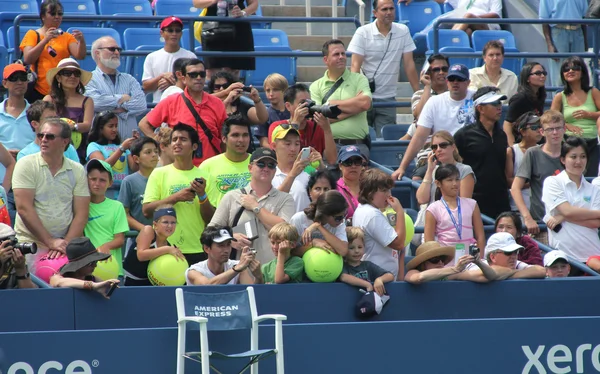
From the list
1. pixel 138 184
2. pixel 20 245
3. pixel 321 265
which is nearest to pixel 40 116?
pixel 138 184

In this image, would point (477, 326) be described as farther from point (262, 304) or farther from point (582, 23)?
point (582, 23)

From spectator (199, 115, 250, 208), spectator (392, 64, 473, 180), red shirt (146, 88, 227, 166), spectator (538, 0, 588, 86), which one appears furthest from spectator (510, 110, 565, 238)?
spectator (538, 0, 588, 86)

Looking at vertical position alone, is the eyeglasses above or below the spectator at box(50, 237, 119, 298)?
above

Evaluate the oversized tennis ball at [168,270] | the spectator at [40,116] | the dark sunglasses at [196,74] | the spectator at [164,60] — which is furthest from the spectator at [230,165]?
the spectator at [164,60]

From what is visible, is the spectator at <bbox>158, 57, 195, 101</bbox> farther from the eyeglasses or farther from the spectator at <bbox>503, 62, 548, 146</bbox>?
the spectator at <bbox>503, 62, 548, 146</bbox>

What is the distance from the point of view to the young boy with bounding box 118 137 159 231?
9.16 meters

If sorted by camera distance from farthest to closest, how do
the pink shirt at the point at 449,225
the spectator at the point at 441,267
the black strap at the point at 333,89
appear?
the black strap at the point at 333,89, the pink shirt at the point at 449,225, the spectator at the point at 441,267

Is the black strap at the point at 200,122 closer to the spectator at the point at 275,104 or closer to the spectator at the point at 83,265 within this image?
the spectator at the point at 275,104

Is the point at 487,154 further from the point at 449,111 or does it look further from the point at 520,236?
the point at 520,236

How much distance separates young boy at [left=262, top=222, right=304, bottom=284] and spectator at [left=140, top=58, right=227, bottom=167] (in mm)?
1931

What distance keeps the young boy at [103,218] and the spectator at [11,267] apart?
0.71 meters

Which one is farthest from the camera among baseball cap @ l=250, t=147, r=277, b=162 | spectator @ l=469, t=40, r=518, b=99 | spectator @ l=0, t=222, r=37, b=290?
spectator @ l=469, t=40, r=518, b=99

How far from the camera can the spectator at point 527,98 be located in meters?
11.1

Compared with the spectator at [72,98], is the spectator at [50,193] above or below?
below
